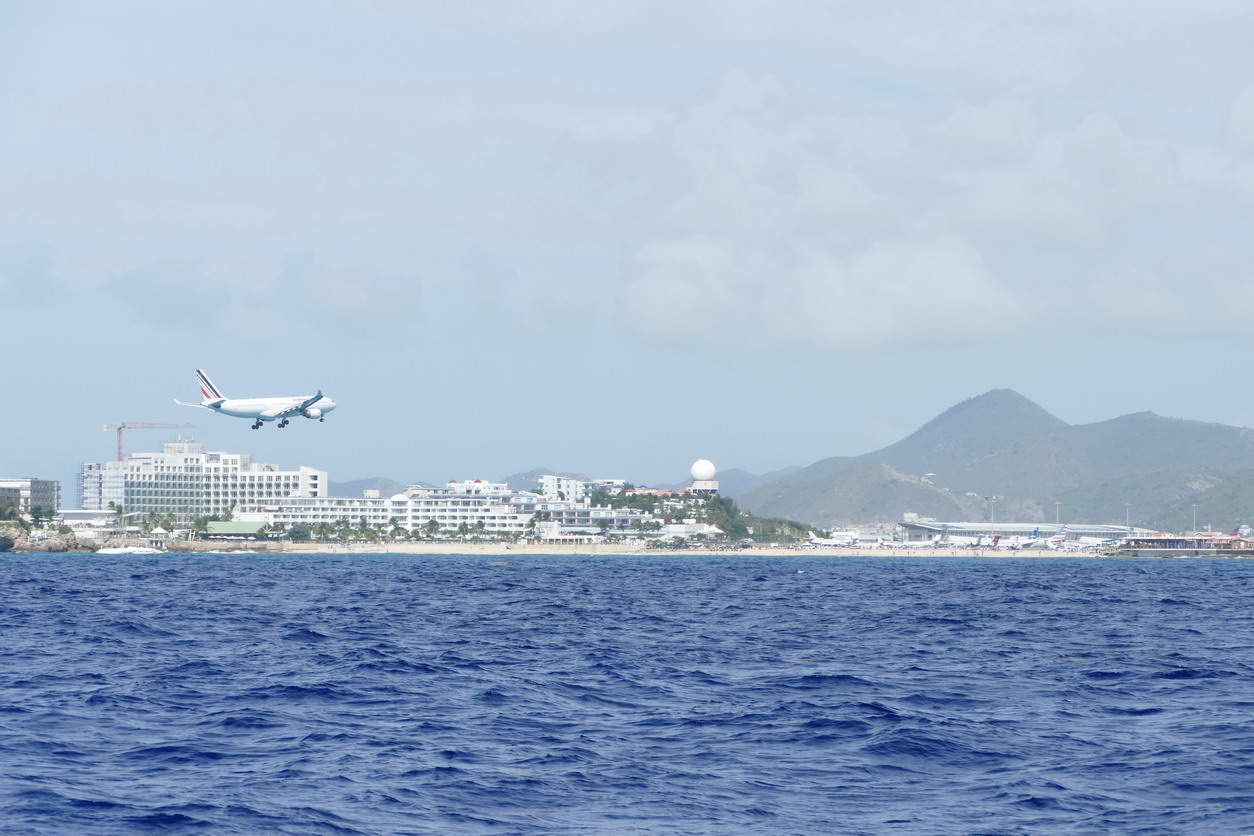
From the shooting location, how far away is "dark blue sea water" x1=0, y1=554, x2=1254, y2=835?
70.1ft

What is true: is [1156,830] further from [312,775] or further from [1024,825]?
[312,775]

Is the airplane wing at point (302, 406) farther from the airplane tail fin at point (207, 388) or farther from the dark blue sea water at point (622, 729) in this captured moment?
the dark blue sea water at point (622, 729)

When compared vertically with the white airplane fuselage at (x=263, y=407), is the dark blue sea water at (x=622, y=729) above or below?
below

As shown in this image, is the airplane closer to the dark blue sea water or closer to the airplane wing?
the airplane wing

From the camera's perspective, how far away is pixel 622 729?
94.3ft

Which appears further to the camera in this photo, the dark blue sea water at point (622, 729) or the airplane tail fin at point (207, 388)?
the airplane tail fin at point (207, 388)

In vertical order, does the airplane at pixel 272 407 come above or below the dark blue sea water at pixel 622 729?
above

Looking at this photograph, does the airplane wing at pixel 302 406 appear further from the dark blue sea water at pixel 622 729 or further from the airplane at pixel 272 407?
the dark blue sea water at pixel 622 729

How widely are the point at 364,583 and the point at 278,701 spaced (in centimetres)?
8596

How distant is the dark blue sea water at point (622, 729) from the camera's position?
21359 mm

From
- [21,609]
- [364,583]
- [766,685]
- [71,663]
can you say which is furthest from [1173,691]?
[364,583]

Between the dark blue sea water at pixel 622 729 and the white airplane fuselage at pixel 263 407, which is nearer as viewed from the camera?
the dark blue sea water at pixel 622 729

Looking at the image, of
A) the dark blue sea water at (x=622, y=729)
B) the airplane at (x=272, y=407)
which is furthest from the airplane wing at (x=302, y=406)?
the dark blue sea water at (x=622, y=729)

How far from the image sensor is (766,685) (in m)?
35.8
